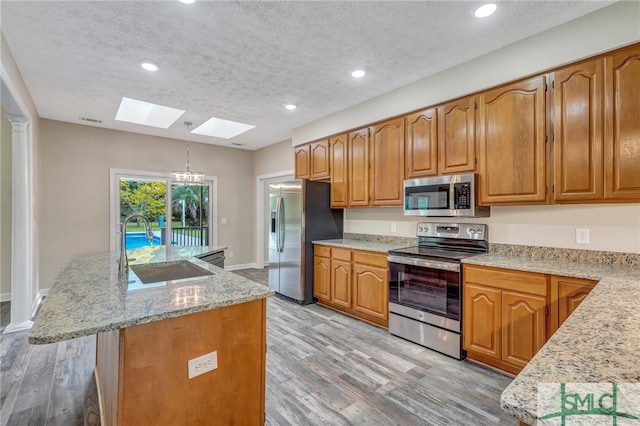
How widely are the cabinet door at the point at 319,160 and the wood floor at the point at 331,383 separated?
2.24 m

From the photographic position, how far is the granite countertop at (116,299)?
115 cm

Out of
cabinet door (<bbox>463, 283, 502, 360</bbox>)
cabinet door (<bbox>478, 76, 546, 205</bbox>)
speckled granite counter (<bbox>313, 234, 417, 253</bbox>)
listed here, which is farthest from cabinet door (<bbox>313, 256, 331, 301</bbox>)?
cabinet door (<bbox>478, 76, 546, 205</bbox>)

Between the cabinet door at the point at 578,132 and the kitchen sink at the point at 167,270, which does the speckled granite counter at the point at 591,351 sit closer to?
the cabinet door at the point at 578,132

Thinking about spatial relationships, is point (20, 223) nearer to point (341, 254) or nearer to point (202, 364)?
point (202, 364)

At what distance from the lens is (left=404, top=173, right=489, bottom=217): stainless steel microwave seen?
9.29 feet

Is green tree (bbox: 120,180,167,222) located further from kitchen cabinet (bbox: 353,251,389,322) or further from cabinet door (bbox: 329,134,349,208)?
kitchen cabinet (bbox: 353,251,389,322)

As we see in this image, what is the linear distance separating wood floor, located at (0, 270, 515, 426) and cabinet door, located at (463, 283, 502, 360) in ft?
0.62

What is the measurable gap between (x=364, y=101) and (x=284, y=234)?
2.16m

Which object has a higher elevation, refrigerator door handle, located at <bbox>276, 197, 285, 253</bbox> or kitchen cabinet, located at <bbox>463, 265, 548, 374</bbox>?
refrigerator door handle, located at <bbox>276, 197, 285, 253</bbox>

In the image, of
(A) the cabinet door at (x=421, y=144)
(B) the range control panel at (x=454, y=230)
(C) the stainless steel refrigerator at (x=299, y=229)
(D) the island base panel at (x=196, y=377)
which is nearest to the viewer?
(D) the island base panel at (x=196, y=377)

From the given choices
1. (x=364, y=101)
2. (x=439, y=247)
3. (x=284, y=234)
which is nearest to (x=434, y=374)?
(x=439, y=247)

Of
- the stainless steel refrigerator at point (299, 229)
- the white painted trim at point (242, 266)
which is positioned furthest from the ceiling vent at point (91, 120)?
the white painted trim at point (242, 266)

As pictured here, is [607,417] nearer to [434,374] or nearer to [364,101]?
[434,374]

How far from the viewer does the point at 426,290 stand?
2904 mm
